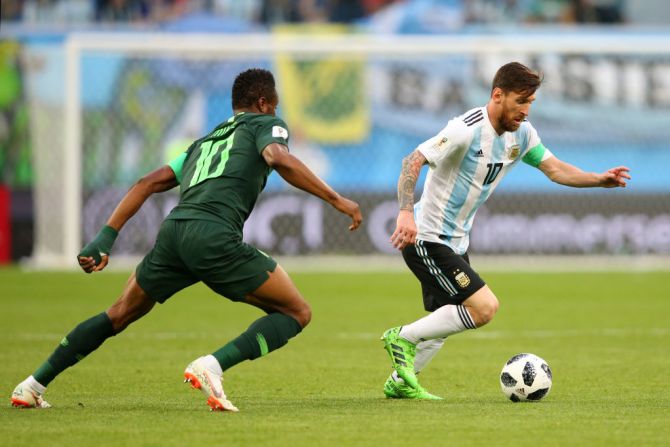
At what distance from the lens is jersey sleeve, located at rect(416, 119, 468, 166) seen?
7.94 metres

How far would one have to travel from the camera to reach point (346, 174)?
830 inches

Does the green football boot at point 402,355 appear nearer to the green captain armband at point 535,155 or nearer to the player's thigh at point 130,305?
the green captain armband at point 535,155

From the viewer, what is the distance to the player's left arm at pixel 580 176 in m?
8.25

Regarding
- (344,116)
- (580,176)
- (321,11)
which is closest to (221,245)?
(580,176)

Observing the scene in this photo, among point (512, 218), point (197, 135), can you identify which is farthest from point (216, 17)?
point (512, 218)

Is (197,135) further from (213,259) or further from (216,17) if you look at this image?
(213,259)

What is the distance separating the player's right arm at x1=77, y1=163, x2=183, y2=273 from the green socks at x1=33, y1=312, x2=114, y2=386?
12.6 inches

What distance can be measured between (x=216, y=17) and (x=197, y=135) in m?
3.67

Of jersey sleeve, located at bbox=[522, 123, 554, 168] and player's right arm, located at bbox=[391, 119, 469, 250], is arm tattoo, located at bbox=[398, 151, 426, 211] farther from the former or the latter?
jersey sleeve, located at bbox=[522, 123, 554, 168]

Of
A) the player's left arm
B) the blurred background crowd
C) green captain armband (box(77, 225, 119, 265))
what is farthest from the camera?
the blurred background crowd

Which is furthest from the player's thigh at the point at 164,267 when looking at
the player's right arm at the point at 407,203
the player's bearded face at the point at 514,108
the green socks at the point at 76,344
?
the player's bearded face at the point at 514,108

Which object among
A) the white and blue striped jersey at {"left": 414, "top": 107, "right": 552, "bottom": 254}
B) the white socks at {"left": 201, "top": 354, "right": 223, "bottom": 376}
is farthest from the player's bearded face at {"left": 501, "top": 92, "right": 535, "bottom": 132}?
the white socks at {"left": 201, "top": 354, "right": 223, "bottom": 376}

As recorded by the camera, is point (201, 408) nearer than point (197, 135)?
Yes

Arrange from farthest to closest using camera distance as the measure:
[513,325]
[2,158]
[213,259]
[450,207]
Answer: [2,158]
[513,325]
[450,207]
[213,259]
